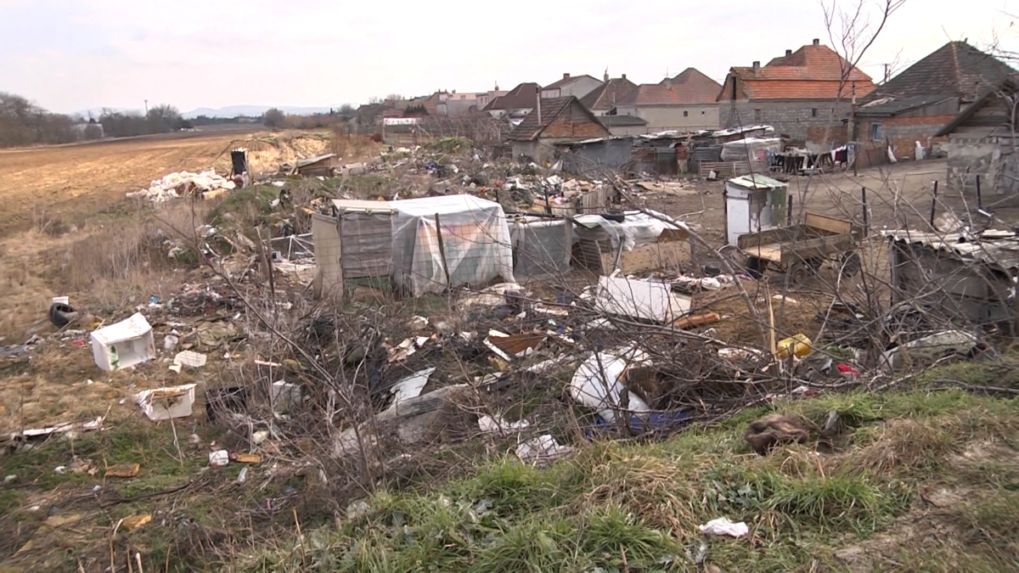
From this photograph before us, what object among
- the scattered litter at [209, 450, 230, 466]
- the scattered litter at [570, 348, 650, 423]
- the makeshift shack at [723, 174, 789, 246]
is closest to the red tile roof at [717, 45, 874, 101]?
the makeshift shack at [723, 174, 789, 246]

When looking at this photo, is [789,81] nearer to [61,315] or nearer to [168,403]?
[61,315]

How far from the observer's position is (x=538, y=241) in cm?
1116

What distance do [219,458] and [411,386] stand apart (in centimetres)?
159

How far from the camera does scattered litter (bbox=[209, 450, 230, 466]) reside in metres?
5.25

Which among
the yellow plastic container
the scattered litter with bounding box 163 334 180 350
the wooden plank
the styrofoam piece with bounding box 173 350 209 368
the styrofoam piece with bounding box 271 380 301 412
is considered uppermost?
the wooden plank

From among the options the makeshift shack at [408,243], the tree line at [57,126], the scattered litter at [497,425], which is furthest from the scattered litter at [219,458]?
the tree line at [57,126]

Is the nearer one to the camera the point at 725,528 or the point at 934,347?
the point at 725,528

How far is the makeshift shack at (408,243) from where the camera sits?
9.92 metres

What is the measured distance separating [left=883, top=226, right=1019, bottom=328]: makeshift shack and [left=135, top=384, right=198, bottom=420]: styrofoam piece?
593cm

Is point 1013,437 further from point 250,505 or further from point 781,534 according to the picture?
point 250,505

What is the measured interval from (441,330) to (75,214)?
16.7 meters

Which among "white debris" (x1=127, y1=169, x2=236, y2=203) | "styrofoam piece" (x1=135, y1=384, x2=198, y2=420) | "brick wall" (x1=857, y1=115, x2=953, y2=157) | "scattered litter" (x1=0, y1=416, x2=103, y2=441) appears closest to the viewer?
"scattered litter" (x1=0, y1=416, x2=103, y2=441)

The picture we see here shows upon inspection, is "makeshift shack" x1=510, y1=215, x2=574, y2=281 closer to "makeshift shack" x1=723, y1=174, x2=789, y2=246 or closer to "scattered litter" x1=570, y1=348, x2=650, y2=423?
"makeshift shack" x1=723, y1=174, x2=789, y2=246

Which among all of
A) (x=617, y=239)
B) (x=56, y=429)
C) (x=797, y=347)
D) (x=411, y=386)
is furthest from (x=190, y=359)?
(x=617, y=239)
